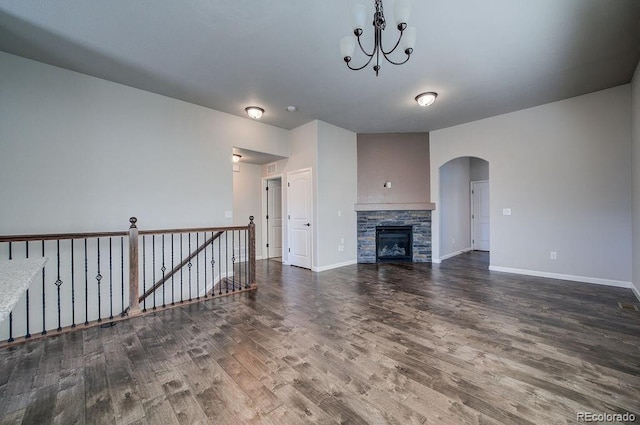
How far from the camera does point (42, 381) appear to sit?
1904mm

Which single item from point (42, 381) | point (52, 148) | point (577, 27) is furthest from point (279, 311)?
point (577, 27)

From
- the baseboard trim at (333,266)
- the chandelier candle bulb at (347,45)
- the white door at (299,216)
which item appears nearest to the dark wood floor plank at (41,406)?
the chandelier candle bulb at (347,45)

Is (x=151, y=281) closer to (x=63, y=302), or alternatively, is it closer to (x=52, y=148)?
(x=63, y=302)

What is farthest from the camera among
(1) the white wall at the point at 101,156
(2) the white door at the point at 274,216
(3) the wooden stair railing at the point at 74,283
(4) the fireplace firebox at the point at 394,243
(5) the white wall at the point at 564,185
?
(2) the white door at the point at 274,216

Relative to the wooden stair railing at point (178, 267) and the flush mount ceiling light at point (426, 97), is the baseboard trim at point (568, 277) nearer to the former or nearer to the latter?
the flush mount ceiling light at point (426, 97)

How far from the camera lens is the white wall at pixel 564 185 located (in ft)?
13.2

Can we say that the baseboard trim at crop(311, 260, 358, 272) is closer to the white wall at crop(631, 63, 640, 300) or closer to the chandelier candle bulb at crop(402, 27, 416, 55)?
the chandelier candle bulb at crop(402, 27, 416, 55)

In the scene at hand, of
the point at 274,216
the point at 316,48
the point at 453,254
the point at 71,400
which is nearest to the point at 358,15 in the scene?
the point at 316,48

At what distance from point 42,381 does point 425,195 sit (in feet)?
21.2

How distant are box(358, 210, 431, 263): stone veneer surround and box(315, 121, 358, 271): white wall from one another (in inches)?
7.8

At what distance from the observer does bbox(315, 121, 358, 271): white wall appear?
542cm

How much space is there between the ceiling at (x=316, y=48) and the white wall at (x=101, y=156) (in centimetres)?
28
